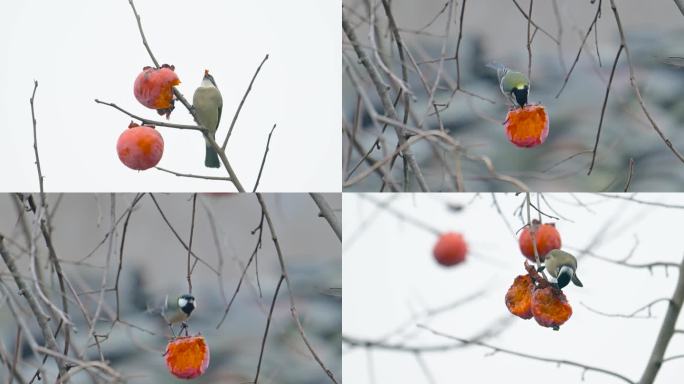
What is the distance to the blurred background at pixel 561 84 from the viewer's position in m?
1.80

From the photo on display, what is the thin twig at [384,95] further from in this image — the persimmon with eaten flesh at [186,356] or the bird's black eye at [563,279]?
the persimmon with eaten flesh at [186,356]

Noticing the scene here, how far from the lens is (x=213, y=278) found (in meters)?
1.85

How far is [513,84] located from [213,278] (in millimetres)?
724

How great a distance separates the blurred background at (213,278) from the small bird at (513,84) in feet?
1.35

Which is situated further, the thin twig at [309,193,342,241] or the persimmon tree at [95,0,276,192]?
the thin twig at [309,193,342,241]

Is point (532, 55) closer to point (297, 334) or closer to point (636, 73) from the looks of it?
point (636, 73)

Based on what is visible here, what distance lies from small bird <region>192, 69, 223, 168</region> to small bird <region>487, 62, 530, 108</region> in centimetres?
56

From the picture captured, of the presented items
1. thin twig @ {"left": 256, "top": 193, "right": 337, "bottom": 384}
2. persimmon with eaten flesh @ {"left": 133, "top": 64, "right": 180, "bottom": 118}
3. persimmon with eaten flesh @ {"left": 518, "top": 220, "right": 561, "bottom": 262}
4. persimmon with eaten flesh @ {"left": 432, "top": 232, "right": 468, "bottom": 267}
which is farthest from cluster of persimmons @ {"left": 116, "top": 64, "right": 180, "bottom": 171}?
persimmon with eaten flesh @ {"left": 518, "top": 220, "right": 561, "bottom": 262}

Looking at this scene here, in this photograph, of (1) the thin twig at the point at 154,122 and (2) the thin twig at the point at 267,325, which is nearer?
(1) the thin twig at the point at 154,122

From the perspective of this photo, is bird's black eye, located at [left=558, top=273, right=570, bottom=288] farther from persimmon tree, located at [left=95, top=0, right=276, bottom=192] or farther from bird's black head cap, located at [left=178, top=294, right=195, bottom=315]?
bird's black head cap, located at [left=178, top=294, right=195, bottom=315]

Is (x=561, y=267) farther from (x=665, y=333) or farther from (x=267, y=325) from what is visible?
(x=267, y=325)

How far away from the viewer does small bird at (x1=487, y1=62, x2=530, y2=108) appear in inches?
69.5

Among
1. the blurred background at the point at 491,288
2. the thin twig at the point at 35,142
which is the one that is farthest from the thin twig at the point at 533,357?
the thin twig at the point at 35,142

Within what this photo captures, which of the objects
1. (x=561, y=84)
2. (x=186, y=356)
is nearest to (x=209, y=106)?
(x=186, y=356)
